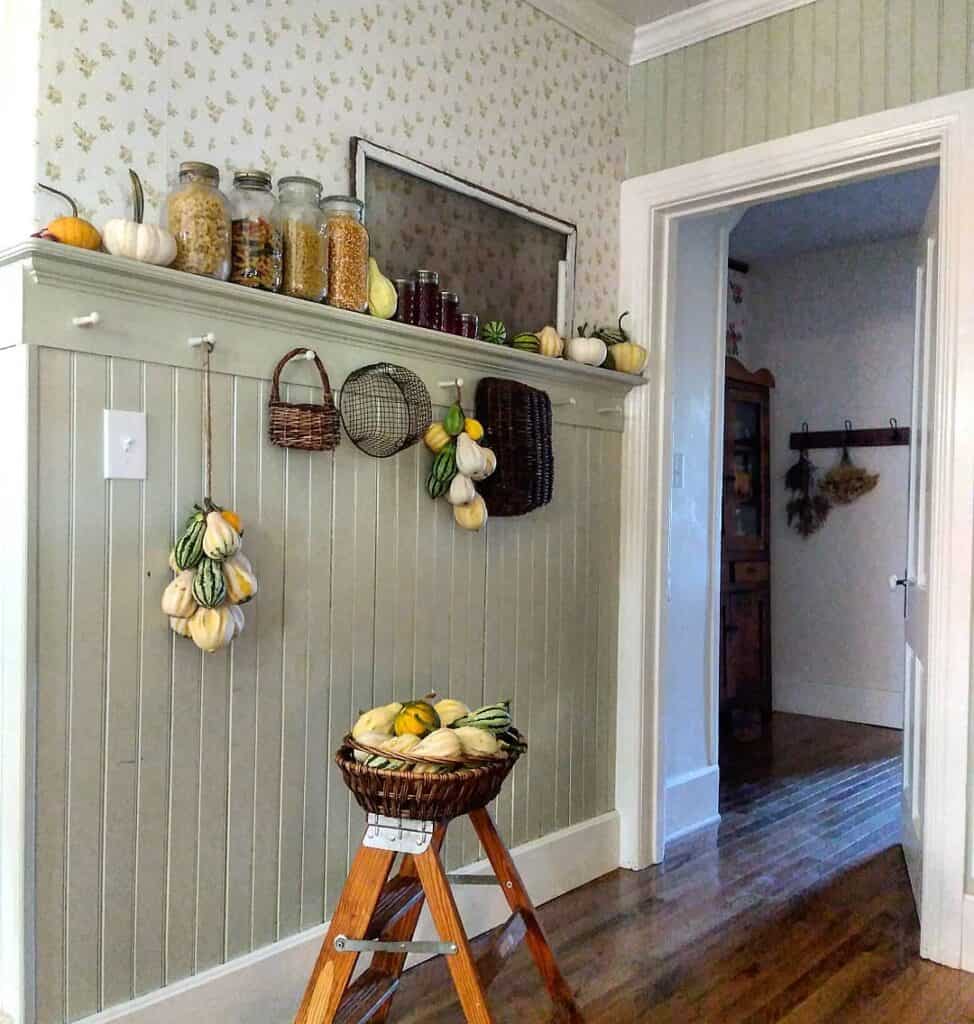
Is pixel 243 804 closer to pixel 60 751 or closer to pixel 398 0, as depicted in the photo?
pixel 60 751

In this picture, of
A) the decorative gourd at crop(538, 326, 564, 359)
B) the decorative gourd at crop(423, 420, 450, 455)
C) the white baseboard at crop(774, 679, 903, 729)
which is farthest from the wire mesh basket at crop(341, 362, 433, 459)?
the white baseboard at crop(774, 679, 903, 729)


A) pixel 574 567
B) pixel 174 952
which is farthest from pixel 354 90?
pixel 174 952

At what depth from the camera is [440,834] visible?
1675 mm

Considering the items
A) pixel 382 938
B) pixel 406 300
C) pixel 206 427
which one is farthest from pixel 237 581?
pixel 406 300

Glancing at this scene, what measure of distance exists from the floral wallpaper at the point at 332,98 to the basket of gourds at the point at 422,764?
3.52 ft

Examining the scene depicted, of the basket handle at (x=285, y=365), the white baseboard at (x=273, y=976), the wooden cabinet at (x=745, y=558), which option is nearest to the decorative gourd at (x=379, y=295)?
the basket handle at (x=285, y=365)

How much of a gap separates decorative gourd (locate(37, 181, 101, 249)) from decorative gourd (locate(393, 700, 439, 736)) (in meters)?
0.99

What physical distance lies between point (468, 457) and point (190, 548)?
28.5 inches

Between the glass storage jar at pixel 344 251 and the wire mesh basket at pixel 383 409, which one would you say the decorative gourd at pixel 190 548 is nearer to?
the wire mesh basket at pixel 383 409

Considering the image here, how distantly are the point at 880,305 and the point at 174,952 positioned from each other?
472cm

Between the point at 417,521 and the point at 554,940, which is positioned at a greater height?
the point at 417,521

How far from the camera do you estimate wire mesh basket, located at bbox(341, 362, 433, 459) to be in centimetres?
207

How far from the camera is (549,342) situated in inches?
101

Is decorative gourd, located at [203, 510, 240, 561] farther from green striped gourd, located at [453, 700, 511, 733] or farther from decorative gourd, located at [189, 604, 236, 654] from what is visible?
green striped gourd, located at [453, 700, 511, 733]
